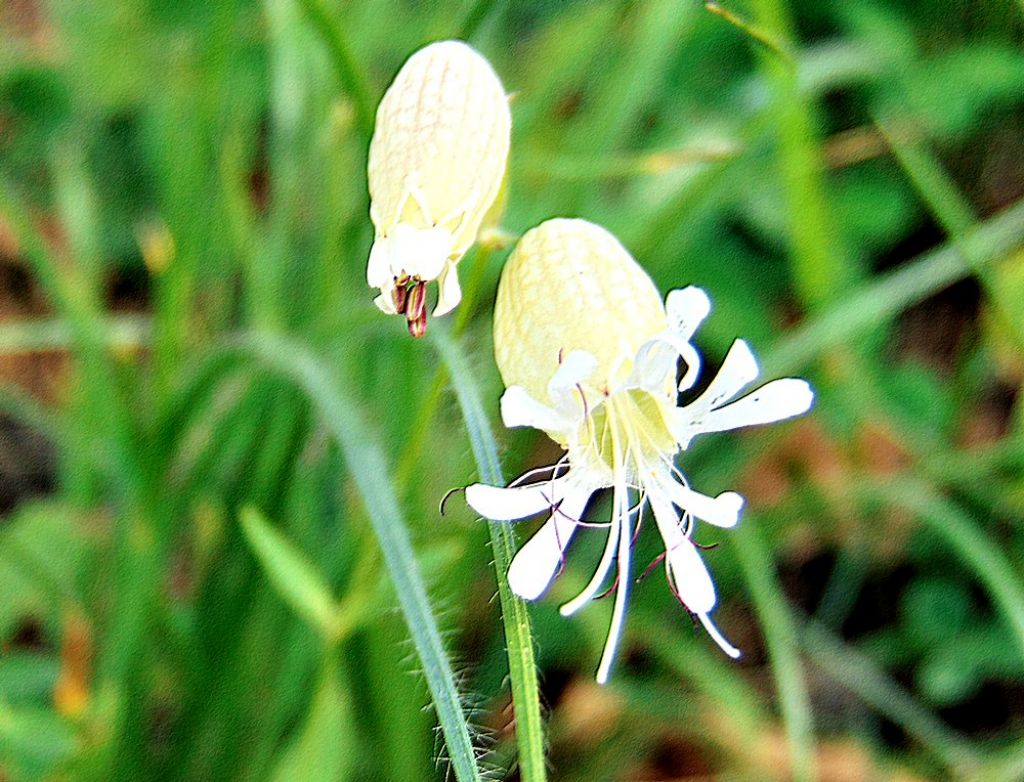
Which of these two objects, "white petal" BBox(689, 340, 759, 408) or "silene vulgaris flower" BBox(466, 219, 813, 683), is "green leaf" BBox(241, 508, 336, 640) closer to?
"silene vulgaris flower" BBox(466, 219, 813, 683)

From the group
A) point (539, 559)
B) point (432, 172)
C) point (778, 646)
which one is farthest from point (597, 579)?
point (778, 646)

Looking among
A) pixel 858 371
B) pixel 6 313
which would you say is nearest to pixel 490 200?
pixel 858 371

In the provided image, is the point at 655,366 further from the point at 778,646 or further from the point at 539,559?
the point at 778,646

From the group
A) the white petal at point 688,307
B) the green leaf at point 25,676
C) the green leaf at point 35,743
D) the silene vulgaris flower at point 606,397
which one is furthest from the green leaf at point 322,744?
the white petal at point 688,307

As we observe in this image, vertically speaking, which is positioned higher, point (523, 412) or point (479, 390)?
point (479, 390)

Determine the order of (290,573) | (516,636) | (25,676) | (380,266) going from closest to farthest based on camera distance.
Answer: (516,636) < (380,266) < (290,573) < (25,676)

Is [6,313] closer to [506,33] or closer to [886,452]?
[506,33]

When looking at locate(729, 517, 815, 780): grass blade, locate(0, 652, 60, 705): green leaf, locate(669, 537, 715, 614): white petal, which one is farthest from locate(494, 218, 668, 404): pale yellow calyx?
locate(0, 652, 60, 705): green leaf
